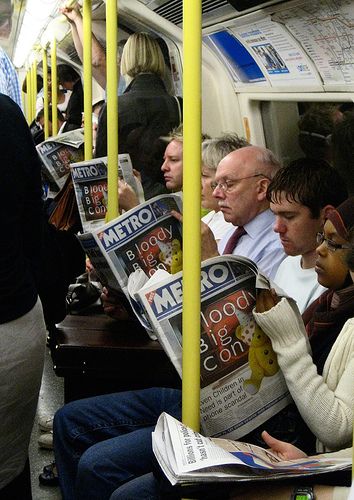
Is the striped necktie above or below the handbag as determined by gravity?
below

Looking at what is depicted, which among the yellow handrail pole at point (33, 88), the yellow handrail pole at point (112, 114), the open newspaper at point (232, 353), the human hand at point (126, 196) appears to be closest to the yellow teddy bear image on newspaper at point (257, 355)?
the open newspaper at point (232, 353)

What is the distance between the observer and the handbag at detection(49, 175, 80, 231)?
3.75 metres

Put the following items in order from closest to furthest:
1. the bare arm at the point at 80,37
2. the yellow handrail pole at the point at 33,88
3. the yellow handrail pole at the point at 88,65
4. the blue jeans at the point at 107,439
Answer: the blue jeans at the point at 107,439, the yellow handrail pole at the point at 88,65, the bare arm at the point at 80,37, the yellow handrail pole at the point at 33,88

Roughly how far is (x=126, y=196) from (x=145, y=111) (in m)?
1.03

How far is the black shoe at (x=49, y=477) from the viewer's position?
3.58 m

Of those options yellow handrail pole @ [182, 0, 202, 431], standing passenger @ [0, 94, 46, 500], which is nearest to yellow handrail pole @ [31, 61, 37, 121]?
standing passenger @ [0, 94, 46, 500]

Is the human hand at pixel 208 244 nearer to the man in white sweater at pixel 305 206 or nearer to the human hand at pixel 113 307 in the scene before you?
the man in white sweater at pixel 305 206

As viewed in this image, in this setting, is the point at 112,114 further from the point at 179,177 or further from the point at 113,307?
the point at 179,177

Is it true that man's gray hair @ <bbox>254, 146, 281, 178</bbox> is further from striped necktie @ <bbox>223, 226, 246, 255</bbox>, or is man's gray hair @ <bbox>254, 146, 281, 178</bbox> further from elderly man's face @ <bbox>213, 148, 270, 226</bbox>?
striped necktie @ <bbox>223, 226, 246, 255</bbox>

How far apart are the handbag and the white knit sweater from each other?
1994mm

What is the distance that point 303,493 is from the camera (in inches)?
61.8

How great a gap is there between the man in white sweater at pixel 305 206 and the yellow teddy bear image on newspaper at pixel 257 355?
→ 1.97ft

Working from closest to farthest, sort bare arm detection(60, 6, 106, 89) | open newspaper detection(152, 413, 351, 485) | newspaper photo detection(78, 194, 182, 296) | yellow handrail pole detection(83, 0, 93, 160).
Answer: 1. open newspaper detection(152, 413, 351, 485)
2. newspaper photo detection(78, 194, 182, 296)
3. yellow handrail pole detection(83, 0, 93, 160)
4. bare arm detection(60, 6, 106, 89)

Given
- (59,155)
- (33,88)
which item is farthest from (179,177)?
(33,88)
